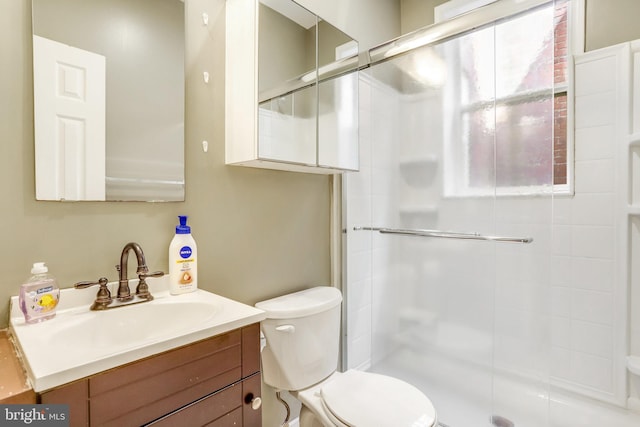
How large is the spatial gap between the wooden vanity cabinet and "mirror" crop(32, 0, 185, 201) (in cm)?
57

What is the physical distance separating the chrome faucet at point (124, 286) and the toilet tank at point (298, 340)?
45 centimetres

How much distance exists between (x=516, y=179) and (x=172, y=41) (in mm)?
1467

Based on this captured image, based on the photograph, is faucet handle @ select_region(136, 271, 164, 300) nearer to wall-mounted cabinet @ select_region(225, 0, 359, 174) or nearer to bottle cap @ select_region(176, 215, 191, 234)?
bottle cap @ select_region(176, 215, 191, 234)

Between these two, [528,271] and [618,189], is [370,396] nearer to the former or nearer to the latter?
[528,271]

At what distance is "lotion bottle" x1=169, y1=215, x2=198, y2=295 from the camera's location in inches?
43.2

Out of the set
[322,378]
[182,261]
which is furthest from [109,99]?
[322,378]

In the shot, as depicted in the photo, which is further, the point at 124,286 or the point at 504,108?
the point at 504,108

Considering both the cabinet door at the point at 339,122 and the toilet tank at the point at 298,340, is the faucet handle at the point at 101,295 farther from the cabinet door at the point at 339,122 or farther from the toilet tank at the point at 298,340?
the cabinet door at the point at 339,122

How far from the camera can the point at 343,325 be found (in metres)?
1.86

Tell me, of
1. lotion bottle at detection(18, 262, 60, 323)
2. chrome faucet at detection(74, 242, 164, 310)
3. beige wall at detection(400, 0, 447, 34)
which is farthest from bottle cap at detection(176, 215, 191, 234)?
beige wall at detection(400, 0, 447, 34)

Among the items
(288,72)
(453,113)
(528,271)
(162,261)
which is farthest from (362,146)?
(162,261)

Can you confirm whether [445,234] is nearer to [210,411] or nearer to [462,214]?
[462,214]

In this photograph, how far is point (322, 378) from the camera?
141cm

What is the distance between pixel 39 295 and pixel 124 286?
21 centimetres
